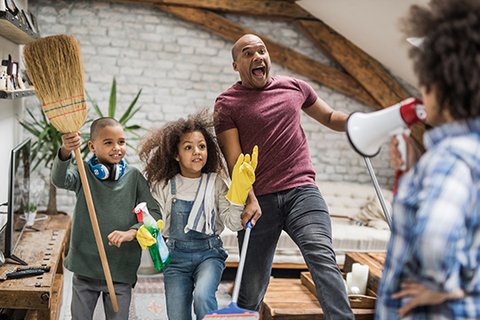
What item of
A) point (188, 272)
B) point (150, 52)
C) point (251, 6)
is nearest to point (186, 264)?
point (188, 272)

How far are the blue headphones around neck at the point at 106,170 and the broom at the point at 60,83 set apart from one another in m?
0.14

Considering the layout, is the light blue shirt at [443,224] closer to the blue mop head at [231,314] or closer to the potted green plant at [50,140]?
the blue mop head at [231,314]

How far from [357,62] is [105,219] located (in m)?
3.53

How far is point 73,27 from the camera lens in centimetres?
525

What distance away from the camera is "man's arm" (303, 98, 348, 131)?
2791mm

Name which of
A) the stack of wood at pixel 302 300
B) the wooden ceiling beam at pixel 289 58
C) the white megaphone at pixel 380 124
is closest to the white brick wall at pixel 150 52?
the wooden ceiling beam at pixel 289 58

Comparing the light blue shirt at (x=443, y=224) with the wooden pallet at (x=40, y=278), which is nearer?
the light blue shirt at (x=443, y=224)

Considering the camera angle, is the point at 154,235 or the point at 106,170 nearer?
the point at 154,235

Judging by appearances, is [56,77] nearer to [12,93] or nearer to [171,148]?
[171,148]

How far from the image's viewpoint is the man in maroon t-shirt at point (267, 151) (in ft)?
8.86

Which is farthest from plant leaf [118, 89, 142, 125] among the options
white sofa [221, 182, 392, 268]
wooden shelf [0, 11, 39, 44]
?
white sofa [221, 182, 392, 268]

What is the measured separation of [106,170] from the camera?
2.61 metres

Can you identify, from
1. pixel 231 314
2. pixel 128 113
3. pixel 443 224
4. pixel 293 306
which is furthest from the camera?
pixel 128 113

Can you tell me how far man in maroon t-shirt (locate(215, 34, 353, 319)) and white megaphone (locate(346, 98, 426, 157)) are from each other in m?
0.91
